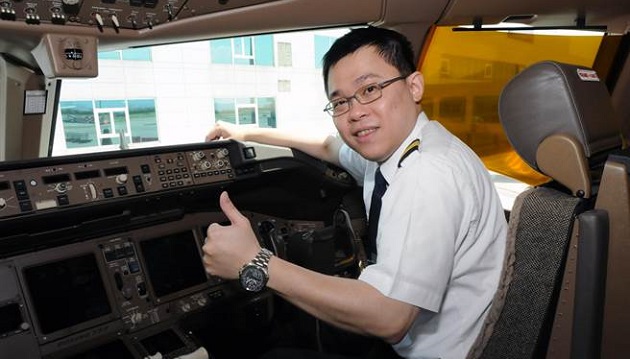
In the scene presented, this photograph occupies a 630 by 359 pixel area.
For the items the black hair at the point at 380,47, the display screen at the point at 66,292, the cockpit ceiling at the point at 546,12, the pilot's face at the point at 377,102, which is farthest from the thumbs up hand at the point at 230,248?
the cockpit ceiling at the point at 546,12

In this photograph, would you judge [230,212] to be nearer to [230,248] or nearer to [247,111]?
[230,248]

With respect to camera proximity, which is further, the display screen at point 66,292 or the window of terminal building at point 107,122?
the window of terminal building at point 107,122

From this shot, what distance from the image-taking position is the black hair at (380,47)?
4.37 ft

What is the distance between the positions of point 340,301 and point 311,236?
1180 mm

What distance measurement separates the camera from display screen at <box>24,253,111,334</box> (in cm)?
163

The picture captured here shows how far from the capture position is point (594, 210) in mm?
1077

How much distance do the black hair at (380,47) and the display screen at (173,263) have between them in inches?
44.3

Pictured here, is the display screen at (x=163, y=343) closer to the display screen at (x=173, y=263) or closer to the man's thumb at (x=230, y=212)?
the display screen at (x=173, y=263)

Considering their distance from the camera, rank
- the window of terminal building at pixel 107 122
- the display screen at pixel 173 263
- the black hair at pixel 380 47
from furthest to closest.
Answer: the display screen at pixel 173 263 < the window of terminal building at pixel 107 122 < the black hair at pixel 380 47

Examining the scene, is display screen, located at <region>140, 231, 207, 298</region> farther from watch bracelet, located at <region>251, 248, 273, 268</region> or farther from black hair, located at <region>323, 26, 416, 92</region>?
black hair, located at <region>323, 26, 416, 92</region>

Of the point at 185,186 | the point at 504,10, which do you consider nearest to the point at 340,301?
the point at 185,186

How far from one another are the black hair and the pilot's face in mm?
19

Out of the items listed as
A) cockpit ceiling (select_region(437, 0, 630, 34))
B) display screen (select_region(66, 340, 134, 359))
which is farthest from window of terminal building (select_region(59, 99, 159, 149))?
cockpit ceiling (select_region(437, 0, 630, 34))

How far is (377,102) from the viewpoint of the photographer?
1296 millimetres
